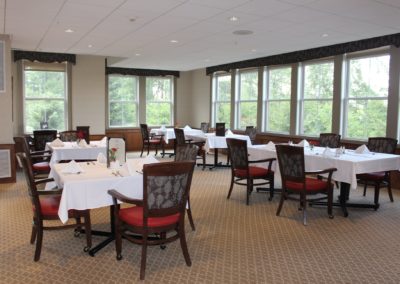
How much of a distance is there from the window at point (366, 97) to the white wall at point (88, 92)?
5909mm

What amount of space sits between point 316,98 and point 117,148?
18.1 ft

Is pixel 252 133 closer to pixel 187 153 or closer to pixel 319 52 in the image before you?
pixel 319 52

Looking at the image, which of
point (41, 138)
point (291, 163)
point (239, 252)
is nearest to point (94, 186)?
point (239, 252)

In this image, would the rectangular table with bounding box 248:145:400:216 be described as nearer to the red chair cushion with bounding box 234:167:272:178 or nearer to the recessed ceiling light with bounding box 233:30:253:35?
the red chair cushion with bounding box 234:167:272:178

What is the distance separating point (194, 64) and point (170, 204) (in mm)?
7994

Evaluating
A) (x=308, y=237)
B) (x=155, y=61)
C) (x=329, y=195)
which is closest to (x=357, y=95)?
(x=329, y=195)

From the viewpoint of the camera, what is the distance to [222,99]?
440 inches

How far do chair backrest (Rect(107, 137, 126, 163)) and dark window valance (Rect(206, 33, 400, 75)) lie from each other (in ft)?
16.7

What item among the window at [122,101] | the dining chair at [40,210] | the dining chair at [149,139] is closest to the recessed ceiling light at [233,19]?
the dining chair at [40,210]

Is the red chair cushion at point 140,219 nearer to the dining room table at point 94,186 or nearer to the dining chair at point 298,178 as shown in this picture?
the dining room table at point 94,186

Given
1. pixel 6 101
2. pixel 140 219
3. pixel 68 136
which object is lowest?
pixel 140 219

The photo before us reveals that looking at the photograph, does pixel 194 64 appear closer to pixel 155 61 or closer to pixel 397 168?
pixel 155 61

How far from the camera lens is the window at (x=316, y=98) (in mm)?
7777

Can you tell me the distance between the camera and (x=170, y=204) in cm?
296
